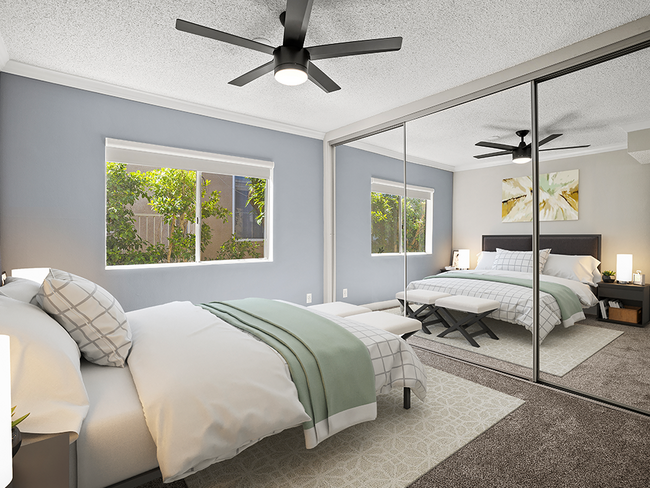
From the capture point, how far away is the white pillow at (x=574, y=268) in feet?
8.52

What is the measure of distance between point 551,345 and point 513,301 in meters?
0.42

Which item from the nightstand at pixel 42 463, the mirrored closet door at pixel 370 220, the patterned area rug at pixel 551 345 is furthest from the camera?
the mirrored closet door at pixel 370 220

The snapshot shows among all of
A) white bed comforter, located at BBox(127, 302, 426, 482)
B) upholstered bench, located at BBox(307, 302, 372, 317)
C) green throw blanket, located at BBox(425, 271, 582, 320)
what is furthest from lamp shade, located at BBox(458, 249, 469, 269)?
white bed comforter, located at BBox(127, 302, 426, 482)

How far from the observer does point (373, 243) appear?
436cm

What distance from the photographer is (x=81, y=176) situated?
3273 mm

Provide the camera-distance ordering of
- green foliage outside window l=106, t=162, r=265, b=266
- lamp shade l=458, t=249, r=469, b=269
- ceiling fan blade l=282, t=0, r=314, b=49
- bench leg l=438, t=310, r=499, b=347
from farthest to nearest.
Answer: green foliage outside window l=106, t=162, r=265, b=266 → lamp shade l=458, t=249, r=469, b=269 → bench leg l=438, t=310, r=499, b=347 → ceiling fan blade l=282, t=0, r=314, b=49

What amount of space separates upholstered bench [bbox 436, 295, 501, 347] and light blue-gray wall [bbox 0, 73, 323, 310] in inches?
82.5

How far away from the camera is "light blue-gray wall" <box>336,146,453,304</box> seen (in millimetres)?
3621

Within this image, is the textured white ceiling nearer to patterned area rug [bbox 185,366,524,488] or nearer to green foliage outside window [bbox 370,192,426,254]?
green foliage outside window [bbox 370,192,426,254]

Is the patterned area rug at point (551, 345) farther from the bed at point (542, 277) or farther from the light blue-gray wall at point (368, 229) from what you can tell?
the light blue-gray wall at point (368, 229)

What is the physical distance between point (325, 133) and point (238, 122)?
4.23 feet

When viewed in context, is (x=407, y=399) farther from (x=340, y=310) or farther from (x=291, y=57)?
(x=291, y=57)

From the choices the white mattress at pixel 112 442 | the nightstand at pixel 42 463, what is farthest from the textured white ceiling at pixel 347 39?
the nightstand at pixel 42 463

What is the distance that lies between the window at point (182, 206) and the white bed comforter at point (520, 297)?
2415 millimetres
